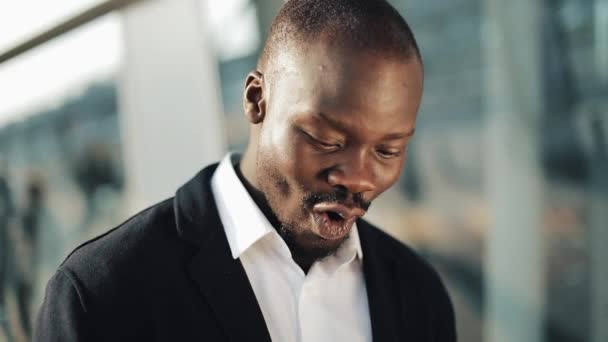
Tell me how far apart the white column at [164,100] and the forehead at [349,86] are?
151cm

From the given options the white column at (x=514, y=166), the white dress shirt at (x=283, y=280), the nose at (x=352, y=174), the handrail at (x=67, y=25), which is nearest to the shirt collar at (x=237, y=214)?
the white dress shirt at (x=283, y=280)

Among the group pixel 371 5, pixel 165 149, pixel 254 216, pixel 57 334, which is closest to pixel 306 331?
pixel 254 216

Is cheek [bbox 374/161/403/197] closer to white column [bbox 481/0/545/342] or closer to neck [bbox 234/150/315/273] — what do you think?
neck [bbox 234/150/315/273]

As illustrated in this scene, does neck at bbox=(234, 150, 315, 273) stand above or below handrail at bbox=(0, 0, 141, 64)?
below

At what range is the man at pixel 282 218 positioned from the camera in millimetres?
1448

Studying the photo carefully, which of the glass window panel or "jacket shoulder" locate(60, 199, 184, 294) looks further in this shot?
the glass window panel

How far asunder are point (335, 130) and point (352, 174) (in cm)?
9

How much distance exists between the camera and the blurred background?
9.62ft

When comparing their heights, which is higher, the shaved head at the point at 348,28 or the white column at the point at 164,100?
the shaved head at the point at 348,28

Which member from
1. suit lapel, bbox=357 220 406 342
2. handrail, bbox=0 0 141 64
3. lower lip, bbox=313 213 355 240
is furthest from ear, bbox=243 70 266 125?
handrail, bbox=0 0 141 64

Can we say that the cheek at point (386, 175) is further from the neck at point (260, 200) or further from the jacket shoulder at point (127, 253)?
the jacket shoulder at point (127, 253)

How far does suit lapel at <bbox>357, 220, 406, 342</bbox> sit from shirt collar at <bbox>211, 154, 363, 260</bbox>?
73 millimetres

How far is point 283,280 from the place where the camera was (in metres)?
1.67

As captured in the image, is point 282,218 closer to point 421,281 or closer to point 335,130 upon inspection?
point 335,130
